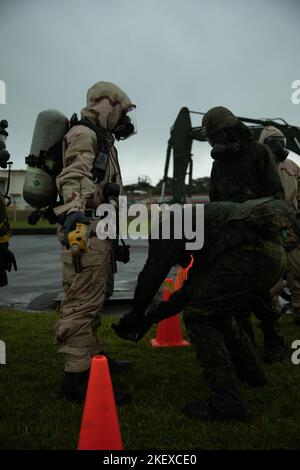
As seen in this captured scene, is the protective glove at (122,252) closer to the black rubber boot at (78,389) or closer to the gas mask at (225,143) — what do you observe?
the black rubber boot at (78,389)

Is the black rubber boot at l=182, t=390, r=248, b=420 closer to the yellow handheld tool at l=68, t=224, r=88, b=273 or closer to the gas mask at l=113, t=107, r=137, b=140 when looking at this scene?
the yellow handheld tool at l=68, t=224, r=88, b=273

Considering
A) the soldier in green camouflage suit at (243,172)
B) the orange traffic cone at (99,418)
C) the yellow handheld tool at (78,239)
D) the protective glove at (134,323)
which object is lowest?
the orange traffic cone at (99,418)

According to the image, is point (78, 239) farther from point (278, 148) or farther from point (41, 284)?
point (41, 284)

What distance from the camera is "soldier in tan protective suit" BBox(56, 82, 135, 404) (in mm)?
3363

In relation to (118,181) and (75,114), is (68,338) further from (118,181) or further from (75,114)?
(75,114)

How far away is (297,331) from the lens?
221 inches

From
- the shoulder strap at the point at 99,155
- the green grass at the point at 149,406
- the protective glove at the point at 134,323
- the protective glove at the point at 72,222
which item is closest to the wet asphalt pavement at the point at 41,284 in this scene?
the green grass at the point at 149,406

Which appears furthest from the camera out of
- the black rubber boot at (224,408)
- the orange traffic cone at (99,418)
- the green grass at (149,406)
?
Answer: the black rubber boot at (224,408)

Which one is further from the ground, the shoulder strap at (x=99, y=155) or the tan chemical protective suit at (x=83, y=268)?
the shoulder strap at (x=99, y=155)

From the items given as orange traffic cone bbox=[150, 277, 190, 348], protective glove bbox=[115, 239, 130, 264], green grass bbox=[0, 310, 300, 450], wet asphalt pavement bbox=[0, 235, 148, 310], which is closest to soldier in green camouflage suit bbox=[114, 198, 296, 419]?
green grass bbox=[0, 310, 300, 450]

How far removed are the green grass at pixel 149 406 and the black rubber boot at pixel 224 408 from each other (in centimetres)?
5

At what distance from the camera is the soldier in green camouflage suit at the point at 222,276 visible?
313 cm
